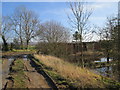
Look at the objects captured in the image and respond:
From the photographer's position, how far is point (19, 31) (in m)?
44.0

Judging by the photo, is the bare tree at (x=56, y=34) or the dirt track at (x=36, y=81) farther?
the bare tree at (x=56, y=34)

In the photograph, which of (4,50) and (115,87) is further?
(4,50)

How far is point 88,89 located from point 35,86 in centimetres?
278

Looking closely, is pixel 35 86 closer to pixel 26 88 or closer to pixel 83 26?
pixel 26 88

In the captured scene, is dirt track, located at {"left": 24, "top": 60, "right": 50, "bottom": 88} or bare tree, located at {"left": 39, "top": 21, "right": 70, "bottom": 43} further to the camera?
bare tree, located at {"left": 39, "top": 21, "right": 70, "bottom": 43}

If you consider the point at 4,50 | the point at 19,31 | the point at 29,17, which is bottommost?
the point at 4,50

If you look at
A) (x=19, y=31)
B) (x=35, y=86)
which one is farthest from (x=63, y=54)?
(x=19, y=31)

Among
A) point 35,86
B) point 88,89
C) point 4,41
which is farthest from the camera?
point 4,41

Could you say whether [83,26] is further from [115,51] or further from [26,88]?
[26,88]

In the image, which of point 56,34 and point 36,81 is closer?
point 36,81

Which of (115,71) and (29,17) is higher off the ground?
(29,17)

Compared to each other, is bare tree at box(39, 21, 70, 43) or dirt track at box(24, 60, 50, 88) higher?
bare tree at box(39, 21, 70, 43)

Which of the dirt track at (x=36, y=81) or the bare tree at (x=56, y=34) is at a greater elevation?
the bare tree at (x=56, y=34)

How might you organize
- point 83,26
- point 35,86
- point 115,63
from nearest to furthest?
point 115,63 → point 35,86 → point 83,26
